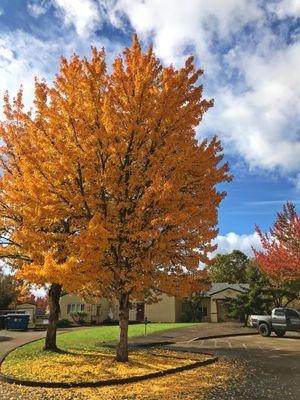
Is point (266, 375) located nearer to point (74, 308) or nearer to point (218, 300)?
point (218, 300)

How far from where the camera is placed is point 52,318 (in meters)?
16.4

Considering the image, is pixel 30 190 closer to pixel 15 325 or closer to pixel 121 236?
pixel 121 236

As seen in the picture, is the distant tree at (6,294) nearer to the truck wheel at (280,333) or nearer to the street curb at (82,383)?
the truck wheel at (280,333)

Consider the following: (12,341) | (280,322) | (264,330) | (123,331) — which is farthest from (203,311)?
(123,331)

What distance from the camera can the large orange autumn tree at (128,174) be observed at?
36.8 ft

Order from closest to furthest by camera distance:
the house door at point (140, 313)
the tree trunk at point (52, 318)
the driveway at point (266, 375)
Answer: the driveway at point (266, 375), the tree trunk at point (52, 318), the house door at point (140, 313)

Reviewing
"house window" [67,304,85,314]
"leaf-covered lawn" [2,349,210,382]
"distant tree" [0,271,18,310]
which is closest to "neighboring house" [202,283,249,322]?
→ "house window" [67,304,85,314]

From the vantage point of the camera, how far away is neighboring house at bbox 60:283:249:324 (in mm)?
42938

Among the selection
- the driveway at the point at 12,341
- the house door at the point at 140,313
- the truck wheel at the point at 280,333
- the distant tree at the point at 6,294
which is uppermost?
the distant tree at the point at 6,294

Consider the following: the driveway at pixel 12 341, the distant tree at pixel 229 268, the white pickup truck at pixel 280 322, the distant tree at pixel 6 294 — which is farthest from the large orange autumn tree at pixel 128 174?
the distant tree at pixel 229 268

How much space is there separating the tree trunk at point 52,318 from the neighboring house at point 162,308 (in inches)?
1034

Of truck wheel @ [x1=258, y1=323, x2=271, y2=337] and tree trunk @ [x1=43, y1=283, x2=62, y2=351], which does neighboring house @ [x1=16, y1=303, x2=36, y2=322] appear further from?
tree trunk @ [x1=43, y1=283, x2=62, y2=351]

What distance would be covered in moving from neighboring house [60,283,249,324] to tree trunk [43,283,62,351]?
26265mm

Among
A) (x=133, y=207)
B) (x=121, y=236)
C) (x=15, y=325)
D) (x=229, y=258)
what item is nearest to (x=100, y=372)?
(x=121, y=236)
